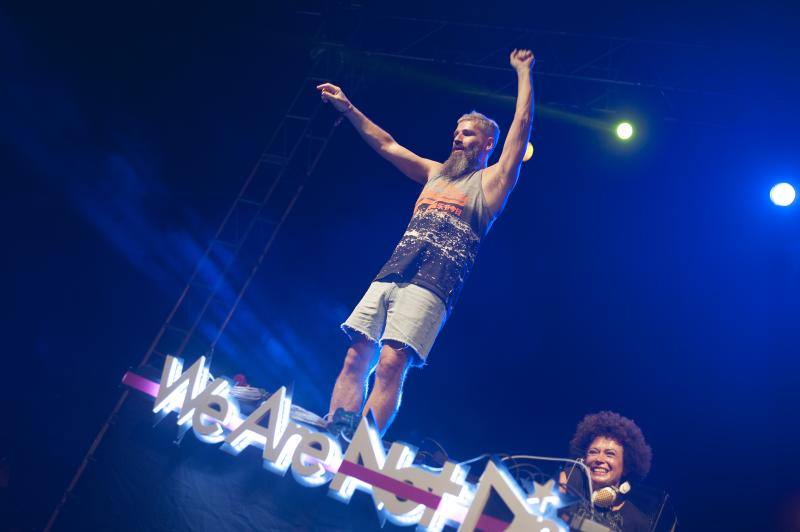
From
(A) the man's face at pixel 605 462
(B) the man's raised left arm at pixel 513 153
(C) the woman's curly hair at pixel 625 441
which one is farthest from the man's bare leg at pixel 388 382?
(C) the woman's curly hair at pixel 625 441

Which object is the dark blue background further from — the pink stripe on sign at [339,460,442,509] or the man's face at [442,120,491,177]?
the pink stripe on sign at [339,460,442,509]

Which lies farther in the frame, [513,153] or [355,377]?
[513,153]

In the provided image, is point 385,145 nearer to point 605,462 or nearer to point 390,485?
point 390,485

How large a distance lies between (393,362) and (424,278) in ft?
1.68

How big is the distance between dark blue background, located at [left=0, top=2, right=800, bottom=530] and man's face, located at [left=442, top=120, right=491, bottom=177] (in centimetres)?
258

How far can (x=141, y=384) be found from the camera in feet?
12.5

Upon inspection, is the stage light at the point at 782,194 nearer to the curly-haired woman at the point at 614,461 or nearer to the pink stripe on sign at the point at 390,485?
the curly-haired woman at the point at 614,461

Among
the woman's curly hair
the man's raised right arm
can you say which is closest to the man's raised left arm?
the man's raised right arm

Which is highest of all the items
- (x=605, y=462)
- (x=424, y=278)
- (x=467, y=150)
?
(x=467, y=150)

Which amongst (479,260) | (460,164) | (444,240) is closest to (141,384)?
(444,240)

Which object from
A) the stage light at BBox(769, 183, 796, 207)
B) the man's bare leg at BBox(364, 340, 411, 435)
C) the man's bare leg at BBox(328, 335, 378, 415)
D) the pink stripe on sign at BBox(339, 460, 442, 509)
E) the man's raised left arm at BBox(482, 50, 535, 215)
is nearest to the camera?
the pink stripe on sign at BBox(339, 460, 442, 509)

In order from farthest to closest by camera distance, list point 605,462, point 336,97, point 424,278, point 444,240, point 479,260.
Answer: point 479,260 < point 336,97 < point 605,462 < point 444,240 < point 424,278

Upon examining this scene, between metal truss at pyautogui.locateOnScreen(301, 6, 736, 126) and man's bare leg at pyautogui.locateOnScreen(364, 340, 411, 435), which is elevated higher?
metal truss at pyautogui.locateOnScreen(301, 6, 736, 126)

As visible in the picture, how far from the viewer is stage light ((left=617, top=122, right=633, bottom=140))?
6.22 meters
